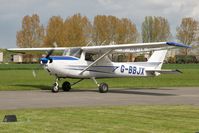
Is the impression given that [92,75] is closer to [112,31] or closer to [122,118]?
[122,118]

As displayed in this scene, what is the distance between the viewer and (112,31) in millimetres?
115125

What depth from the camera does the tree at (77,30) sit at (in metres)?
108

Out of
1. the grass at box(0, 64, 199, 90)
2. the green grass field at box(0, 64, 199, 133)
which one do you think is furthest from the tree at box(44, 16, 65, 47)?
the green grass field at box(0, 64, 199, 133)

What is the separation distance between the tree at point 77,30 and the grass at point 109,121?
9109 cm

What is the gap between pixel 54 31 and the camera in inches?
4562

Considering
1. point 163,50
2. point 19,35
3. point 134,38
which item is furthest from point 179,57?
point 163,50

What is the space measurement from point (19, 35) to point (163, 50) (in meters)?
105

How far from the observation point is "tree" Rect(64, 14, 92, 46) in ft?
353

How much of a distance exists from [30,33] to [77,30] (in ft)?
77.9

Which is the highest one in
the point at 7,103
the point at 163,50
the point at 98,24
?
the point at 98,24

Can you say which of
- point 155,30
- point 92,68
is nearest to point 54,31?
point 155,30

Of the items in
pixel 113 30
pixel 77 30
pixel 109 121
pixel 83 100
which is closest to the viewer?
pixel 109 121

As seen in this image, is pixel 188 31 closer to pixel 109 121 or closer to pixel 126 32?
pixel 126 32

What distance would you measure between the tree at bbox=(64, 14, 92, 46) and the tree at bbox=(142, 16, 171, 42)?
22623 millimetres
